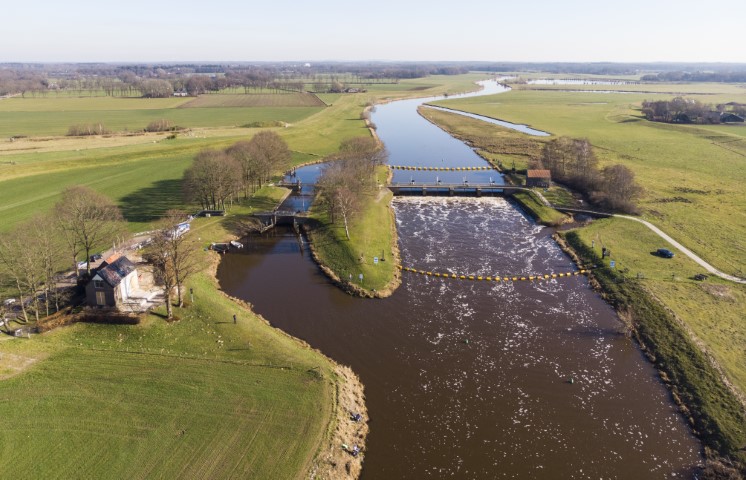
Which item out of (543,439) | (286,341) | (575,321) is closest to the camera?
(543,439)

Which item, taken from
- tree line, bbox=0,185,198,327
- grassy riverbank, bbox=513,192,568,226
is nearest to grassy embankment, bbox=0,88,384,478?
tree line, bbox=0,185,198,327

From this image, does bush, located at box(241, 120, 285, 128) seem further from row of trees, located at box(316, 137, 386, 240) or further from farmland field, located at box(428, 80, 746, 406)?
row of trees, located at box(316, 137, 386, 240)

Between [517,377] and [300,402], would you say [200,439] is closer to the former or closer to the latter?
[300,402]

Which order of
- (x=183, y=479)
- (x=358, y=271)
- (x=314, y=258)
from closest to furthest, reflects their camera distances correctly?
1. (x=183, y=479)
2. (x=358, y=271)
3. (x=314, y=258)

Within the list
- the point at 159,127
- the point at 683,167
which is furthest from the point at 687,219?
the point at 159,127

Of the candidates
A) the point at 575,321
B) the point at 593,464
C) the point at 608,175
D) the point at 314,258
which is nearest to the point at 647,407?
the point at 593,464

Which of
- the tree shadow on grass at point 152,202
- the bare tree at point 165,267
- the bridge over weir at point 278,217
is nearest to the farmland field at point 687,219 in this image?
the bridge over weir at point 278,217
